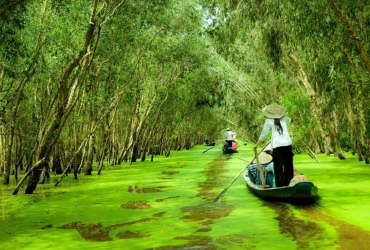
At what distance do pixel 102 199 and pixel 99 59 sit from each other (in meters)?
8.87

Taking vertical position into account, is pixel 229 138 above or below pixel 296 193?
above

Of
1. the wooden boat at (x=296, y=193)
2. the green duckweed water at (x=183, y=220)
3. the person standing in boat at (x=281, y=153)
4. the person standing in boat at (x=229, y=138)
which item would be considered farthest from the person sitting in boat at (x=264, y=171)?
the person standing in boat at (x=229, y=138)

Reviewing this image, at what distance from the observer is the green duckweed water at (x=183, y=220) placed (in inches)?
243

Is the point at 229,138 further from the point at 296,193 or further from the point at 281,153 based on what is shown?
the point at 296,193

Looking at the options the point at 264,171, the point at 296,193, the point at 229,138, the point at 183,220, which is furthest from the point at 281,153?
the point at 229,138

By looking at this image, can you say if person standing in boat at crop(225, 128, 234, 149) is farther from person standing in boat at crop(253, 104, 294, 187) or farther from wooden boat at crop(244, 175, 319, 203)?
wooden boat at crop(244, 175, 319, 203)

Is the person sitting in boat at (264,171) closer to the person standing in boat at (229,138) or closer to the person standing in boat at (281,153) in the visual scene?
the person standing in boat at (281,153)

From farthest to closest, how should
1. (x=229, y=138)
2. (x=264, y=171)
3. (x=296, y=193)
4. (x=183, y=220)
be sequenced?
1. (x=229, y=138)
2. (x=264, y=171)
3. (x=296, y=193)
4. (x=183, y=220)

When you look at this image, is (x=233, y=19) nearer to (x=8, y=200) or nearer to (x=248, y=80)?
(x=8, y=200)

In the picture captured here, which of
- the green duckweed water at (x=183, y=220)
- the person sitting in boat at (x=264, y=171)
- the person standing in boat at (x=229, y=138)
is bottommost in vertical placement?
the green duckweed water at (x=183, y=220)

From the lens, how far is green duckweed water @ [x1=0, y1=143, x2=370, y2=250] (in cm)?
618

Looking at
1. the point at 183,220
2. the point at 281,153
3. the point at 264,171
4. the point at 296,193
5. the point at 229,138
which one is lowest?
the point at 183,220

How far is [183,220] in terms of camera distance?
25.5ft

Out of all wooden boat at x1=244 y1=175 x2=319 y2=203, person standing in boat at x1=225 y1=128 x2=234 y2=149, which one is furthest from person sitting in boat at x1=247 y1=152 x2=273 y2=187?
person standing in boat at x1=225 y1=128 x2=234 y2=149
